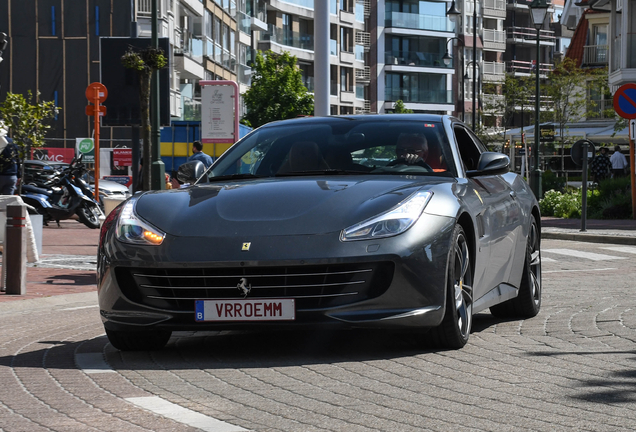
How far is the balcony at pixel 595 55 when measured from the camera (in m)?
65.6

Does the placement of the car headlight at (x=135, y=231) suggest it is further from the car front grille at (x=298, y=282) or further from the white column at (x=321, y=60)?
the white column at (x=321, y=60)

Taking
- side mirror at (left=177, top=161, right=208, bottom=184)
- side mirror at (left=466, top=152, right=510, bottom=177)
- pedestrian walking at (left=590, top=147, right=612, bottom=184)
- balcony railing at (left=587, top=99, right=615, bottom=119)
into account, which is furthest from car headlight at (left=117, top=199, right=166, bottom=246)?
balcony railing at (left=587, top=99, right=615, bottom=119)

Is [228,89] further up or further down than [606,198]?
further up

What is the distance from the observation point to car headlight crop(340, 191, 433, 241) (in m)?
6.15

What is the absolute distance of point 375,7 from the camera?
346ft

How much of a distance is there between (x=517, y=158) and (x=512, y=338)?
69.1 metres

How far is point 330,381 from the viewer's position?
570 cm

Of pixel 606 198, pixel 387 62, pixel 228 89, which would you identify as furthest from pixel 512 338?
pixel 387 62

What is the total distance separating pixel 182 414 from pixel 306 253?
1.43m

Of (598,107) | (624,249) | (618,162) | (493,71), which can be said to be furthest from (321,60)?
(493,71)

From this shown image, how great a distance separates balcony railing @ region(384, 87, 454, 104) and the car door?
321 feet

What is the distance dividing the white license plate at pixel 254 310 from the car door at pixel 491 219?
4.71 ft

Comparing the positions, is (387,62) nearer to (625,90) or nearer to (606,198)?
(606,198)

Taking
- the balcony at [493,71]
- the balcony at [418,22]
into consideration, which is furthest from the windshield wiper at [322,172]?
the balcony at [493,71]
